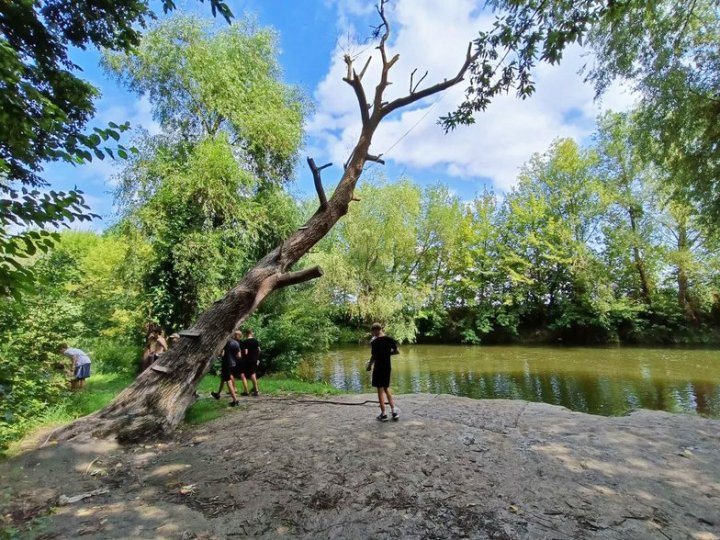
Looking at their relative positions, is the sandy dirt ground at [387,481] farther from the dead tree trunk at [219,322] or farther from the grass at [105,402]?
the grass at [105,402]

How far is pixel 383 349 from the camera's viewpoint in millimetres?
6340

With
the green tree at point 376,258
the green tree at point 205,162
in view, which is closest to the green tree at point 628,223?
the green tree at point 376,258

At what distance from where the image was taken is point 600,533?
9.75 ft

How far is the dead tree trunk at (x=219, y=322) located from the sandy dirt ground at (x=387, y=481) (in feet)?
1.20

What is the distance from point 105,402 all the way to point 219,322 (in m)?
3.41

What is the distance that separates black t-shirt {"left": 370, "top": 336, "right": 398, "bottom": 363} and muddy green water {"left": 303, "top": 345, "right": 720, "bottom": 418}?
636 centimetres

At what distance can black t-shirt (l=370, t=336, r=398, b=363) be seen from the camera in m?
6.33

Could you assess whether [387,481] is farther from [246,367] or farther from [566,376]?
[566,376]

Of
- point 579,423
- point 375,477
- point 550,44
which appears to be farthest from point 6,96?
point 579,423

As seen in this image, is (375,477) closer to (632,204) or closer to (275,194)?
(275,194)

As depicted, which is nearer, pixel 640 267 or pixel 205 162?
pixel 205 162

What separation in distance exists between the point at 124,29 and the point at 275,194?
9.70 metres

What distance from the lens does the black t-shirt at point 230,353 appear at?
8.14 m

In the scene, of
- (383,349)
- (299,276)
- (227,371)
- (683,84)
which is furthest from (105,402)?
(683,84)
